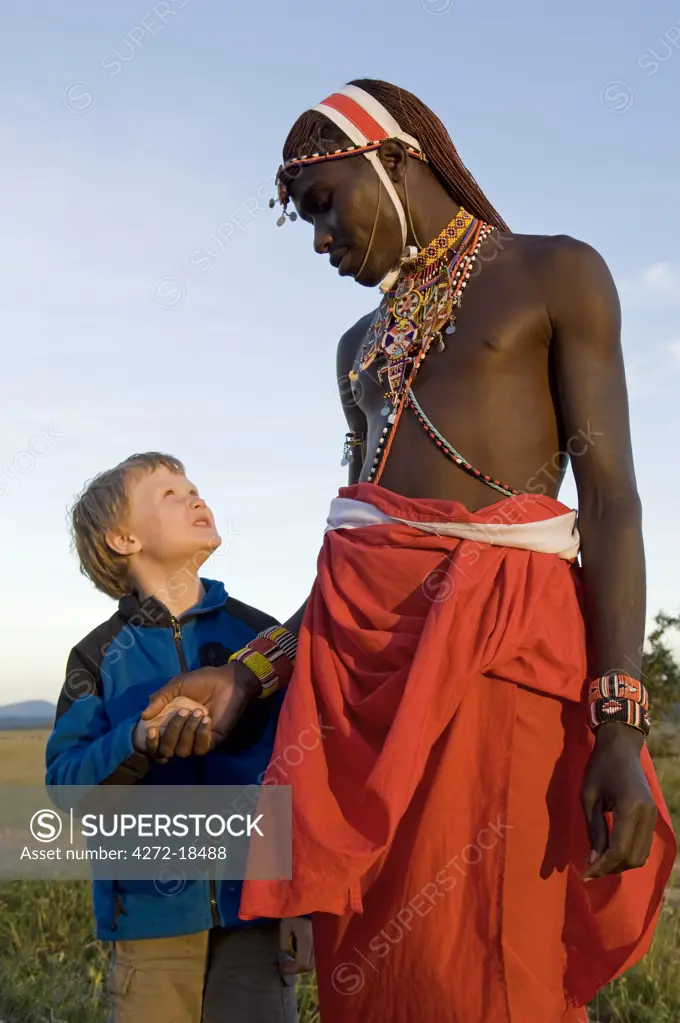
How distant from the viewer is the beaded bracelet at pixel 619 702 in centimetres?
213

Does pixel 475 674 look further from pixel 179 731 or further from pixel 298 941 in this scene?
pixel 298 941

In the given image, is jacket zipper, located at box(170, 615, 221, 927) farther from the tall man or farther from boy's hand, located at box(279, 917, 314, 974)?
the tall man

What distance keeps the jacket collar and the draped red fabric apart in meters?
0.95

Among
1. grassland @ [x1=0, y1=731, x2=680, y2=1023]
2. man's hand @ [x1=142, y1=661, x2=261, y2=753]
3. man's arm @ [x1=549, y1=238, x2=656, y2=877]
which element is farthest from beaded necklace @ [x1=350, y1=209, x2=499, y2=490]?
grassland @ [x1=0, y1=731, x2=680, y2=1023]

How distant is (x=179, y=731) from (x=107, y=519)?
3.51ft

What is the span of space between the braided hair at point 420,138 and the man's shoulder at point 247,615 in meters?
1.32

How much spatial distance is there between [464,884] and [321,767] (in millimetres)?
360

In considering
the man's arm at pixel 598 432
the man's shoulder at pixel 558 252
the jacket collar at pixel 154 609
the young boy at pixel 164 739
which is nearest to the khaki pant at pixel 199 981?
the young boy at pixel 164 739

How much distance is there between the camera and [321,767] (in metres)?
2.21

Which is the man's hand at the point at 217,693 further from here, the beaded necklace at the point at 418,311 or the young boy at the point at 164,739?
the beaded necklace at the point at 418,311

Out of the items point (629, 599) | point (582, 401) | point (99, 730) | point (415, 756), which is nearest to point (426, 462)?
point (582, 401)

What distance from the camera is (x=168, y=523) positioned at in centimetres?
331

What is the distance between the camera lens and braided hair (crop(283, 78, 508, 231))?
271 cm

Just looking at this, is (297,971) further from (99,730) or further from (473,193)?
(473,193)
